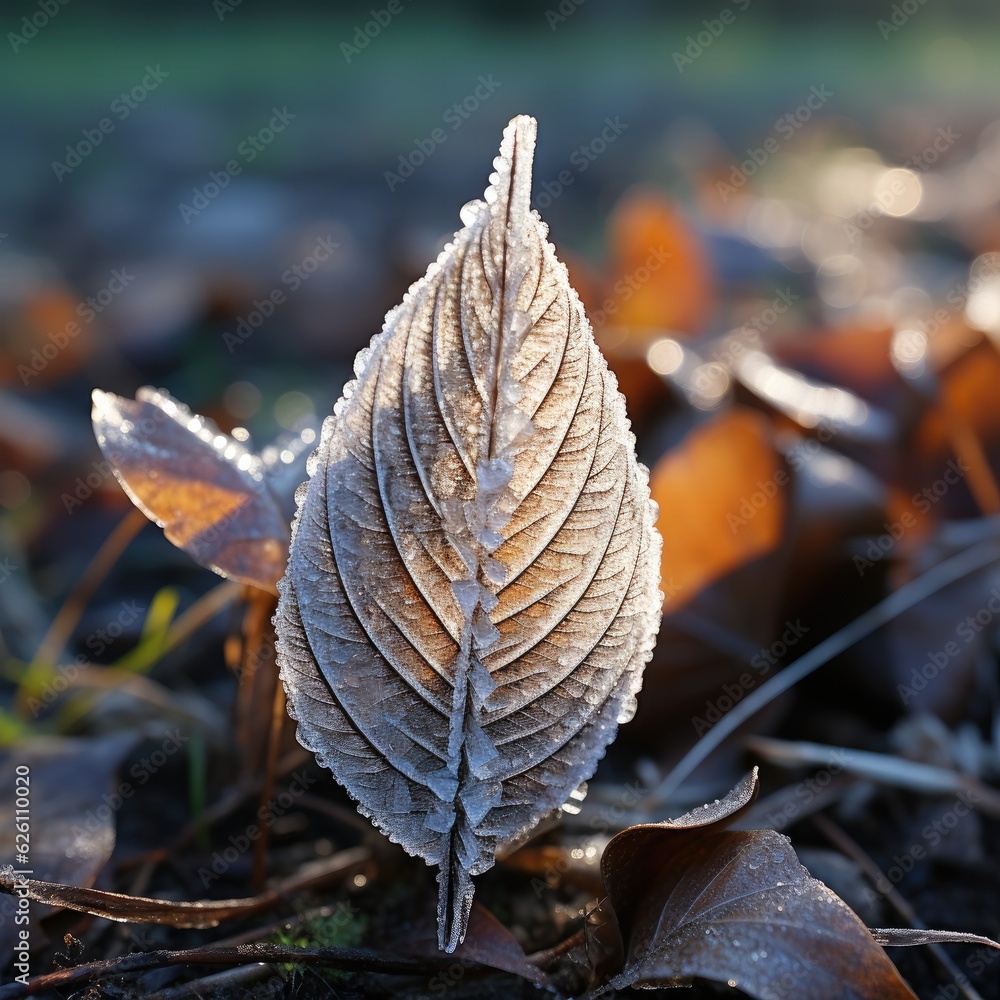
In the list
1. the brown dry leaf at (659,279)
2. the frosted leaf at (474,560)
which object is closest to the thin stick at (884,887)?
the frosted leaf at (474,560)

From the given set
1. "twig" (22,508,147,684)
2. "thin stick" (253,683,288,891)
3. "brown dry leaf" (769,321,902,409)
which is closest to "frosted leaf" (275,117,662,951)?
"thin stick" (253,683,288,891)

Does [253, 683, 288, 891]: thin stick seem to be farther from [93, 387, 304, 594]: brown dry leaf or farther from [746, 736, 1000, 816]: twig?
[746, 736, 1000, 816]: twig

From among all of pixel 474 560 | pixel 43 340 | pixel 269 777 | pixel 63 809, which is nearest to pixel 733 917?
pixel 474 560

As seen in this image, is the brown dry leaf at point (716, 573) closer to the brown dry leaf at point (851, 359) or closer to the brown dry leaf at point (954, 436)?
the brown dry leaf at point (954, 436)

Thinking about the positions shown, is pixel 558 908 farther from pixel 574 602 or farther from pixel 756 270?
pixel 756 270

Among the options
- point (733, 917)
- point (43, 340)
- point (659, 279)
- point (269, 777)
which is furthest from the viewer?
point (43, 340)

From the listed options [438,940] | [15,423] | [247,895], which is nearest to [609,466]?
[438,940]

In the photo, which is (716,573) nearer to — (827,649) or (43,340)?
(827,649)

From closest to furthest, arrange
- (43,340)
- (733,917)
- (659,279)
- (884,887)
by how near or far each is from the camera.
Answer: (733,917), (884,887), (659,279), (43,340)
